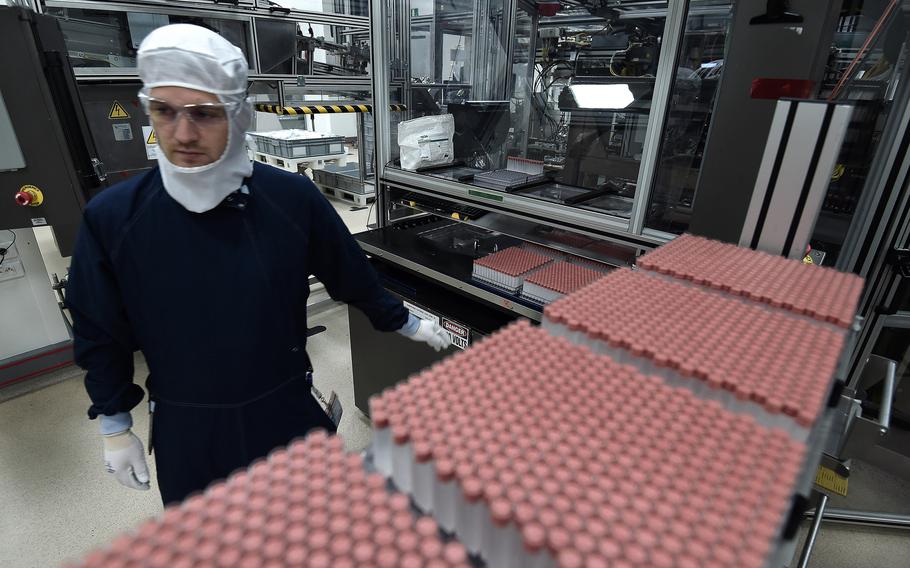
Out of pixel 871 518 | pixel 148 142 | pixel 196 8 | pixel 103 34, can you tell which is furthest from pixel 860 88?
pixel 103 34

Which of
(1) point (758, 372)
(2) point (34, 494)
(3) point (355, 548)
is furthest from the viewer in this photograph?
(2) point (34, 494)

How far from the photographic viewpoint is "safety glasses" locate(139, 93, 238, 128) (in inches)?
45.5

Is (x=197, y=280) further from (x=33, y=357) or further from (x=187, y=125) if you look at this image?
(x=33, y=357)

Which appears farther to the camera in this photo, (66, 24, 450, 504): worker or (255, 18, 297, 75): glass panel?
(255, 18, 297, 75): glass panel

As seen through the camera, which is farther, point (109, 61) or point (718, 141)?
point (109, 61)

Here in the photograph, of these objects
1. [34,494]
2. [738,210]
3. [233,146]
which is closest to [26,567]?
[34,494]

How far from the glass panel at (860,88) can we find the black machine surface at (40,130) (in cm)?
372

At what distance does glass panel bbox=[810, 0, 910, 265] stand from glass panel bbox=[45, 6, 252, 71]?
13.0ft

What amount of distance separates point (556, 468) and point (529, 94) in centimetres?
330

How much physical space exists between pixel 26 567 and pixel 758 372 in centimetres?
278

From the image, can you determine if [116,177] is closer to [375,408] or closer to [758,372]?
[375,408]

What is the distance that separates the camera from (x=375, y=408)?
0.67m

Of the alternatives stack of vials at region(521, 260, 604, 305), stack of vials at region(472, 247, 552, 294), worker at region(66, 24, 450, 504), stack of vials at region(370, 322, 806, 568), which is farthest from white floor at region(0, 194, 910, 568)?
stack of vials at region(370, 322, 806, 568)

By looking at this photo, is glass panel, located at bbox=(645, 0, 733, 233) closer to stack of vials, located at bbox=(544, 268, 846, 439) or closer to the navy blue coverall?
stack of vials, located at bbox=(544, 268, 846, 439)
